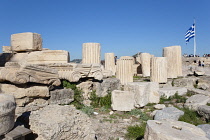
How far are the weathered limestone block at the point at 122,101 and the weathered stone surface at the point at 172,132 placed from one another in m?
2.82

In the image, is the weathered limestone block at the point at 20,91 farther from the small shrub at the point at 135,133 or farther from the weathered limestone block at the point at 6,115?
the small shrub at the point at 135,133

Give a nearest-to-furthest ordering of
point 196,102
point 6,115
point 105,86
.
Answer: point 6,115
point 196,102
point 105,86

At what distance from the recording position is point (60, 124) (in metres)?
2.66

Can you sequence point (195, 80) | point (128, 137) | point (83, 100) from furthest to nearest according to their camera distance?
point (195, 80)
point (83, 100)
point (128, 137)

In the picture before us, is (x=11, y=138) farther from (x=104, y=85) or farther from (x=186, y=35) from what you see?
(x=186, y=35)

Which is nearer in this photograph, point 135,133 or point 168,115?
point 135,133

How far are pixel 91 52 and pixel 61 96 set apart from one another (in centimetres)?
336

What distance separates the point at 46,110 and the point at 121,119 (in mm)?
2679

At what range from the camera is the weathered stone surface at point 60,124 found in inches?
102

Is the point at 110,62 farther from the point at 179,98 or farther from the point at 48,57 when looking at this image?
the point at 48,57

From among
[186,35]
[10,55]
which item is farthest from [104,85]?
[186,35]

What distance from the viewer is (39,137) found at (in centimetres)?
263

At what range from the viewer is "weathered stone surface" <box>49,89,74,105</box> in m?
5.10

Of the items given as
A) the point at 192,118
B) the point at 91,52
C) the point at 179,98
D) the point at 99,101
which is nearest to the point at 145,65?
the point at 179,98
